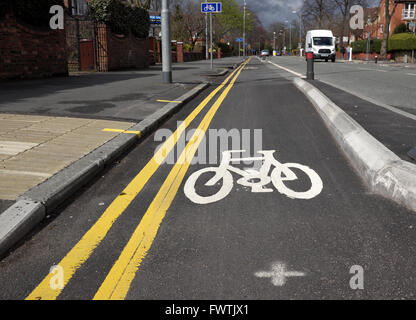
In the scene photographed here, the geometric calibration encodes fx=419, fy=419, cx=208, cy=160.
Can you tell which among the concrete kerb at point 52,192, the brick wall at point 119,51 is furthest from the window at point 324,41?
the concrete kerb at point 52,192

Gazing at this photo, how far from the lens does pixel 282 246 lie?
3.05 metres

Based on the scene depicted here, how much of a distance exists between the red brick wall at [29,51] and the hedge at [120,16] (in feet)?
15.2

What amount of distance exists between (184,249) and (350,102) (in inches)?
286

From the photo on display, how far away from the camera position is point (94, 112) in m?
8.21

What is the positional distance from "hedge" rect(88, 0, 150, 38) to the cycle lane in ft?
67.5

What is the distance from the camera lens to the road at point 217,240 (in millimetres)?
2555

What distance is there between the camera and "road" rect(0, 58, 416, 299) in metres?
2.55

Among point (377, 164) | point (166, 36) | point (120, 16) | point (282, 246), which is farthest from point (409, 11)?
point (282, 246)

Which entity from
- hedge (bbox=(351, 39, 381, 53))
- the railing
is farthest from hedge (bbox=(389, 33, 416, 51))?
the railing

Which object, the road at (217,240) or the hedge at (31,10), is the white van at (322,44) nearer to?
the hedge at (31,10)

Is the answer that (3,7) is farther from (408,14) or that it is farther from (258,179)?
(408,14)

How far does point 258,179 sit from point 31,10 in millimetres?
14879
